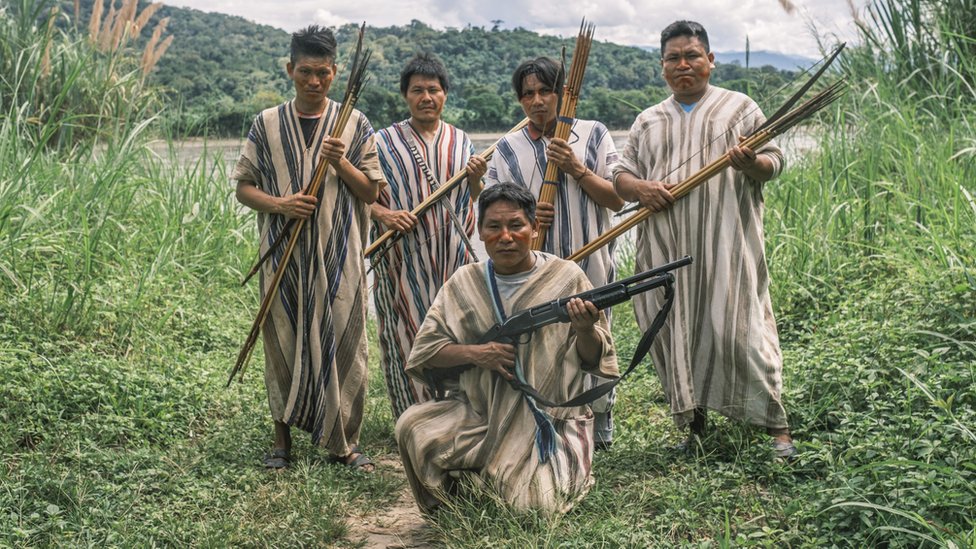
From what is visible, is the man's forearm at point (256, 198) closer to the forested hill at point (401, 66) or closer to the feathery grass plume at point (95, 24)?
the forested hill at point (401, 66)

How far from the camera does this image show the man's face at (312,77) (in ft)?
14.0

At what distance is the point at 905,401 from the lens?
3.84m

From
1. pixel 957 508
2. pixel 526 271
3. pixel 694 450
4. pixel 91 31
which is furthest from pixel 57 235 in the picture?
pixel 957 508

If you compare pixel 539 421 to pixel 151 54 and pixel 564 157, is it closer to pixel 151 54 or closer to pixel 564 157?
pixel 564 157

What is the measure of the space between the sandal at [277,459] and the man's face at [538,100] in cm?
178

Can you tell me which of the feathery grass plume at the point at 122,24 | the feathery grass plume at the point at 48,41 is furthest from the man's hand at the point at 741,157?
the feathery grass plume at the point at 122,24

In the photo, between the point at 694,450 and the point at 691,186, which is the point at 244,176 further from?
the point at 694,450

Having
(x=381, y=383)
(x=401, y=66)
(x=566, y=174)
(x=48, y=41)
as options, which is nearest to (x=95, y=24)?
→ (x=48, y=41)

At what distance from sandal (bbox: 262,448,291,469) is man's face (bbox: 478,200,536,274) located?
1416 millimetres

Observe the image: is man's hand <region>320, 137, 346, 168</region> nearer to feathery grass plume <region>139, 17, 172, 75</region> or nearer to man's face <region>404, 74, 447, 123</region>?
man's face <region>404, 74, 447, 123</region>

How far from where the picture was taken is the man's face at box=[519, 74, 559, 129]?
448 cm

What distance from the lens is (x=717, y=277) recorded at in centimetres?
410

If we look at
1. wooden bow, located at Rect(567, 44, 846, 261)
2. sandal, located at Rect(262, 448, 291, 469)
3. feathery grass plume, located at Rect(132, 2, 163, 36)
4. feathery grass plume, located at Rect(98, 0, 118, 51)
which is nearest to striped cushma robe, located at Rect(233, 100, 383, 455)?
sandal, located at Rect(262, 448, 291, 469)

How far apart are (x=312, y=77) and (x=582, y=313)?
1629 millimetres
